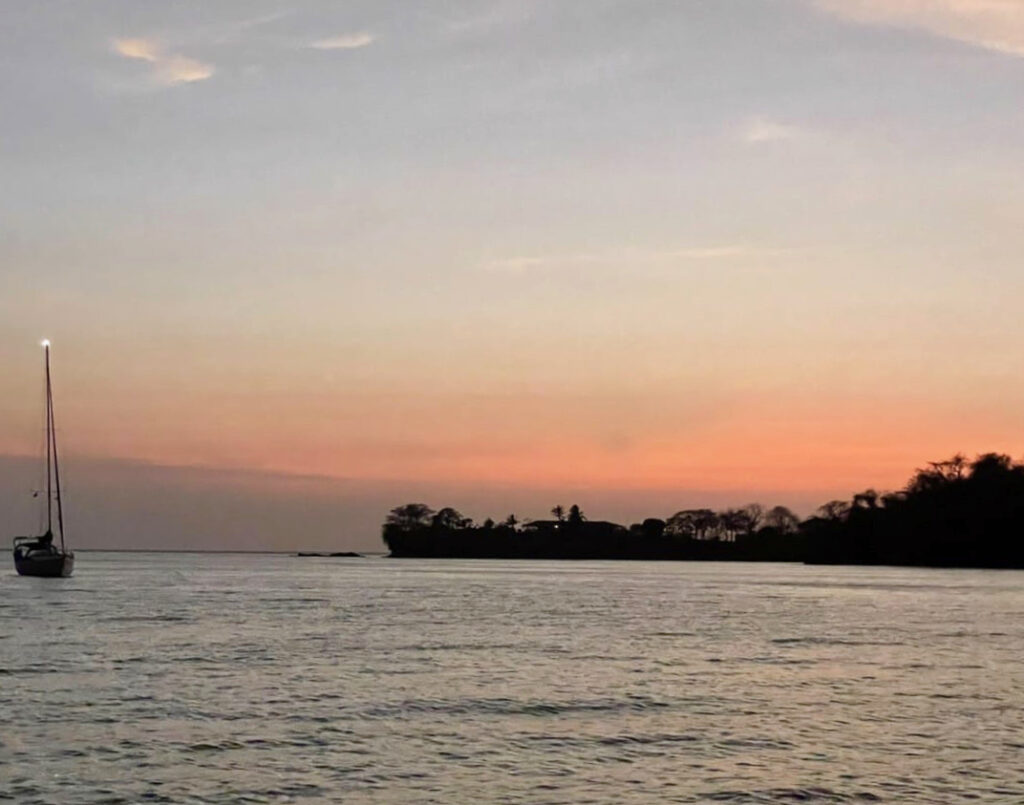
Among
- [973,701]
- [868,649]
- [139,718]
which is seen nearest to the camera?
[139,718]

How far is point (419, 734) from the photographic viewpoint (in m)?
35.1

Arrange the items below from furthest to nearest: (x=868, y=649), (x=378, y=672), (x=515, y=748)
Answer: (x=868, y=649) → (x=378, y=672) → (x=515, y=748)

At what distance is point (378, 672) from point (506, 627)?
2721 centimetres

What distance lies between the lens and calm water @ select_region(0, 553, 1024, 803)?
28562mm

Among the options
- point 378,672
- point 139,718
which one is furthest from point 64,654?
point 139,718

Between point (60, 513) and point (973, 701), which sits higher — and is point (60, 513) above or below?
above

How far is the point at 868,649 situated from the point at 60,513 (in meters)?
82.8

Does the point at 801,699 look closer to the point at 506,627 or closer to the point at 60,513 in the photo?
the point at 506,627

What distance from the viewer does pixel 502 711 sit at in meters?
39.4

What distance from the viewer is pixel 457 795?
27578 millimetres

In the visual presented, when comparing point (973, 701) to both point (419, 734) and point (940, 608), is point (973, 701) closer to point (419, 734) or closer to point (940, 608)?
point (419, 734)

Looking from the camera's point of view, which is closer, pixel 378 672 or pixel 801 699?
pixel 801 699

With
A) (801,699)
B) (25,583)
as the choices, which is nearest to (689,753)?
(801,699)

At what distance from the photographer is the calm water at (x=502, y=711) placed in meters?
28.6
